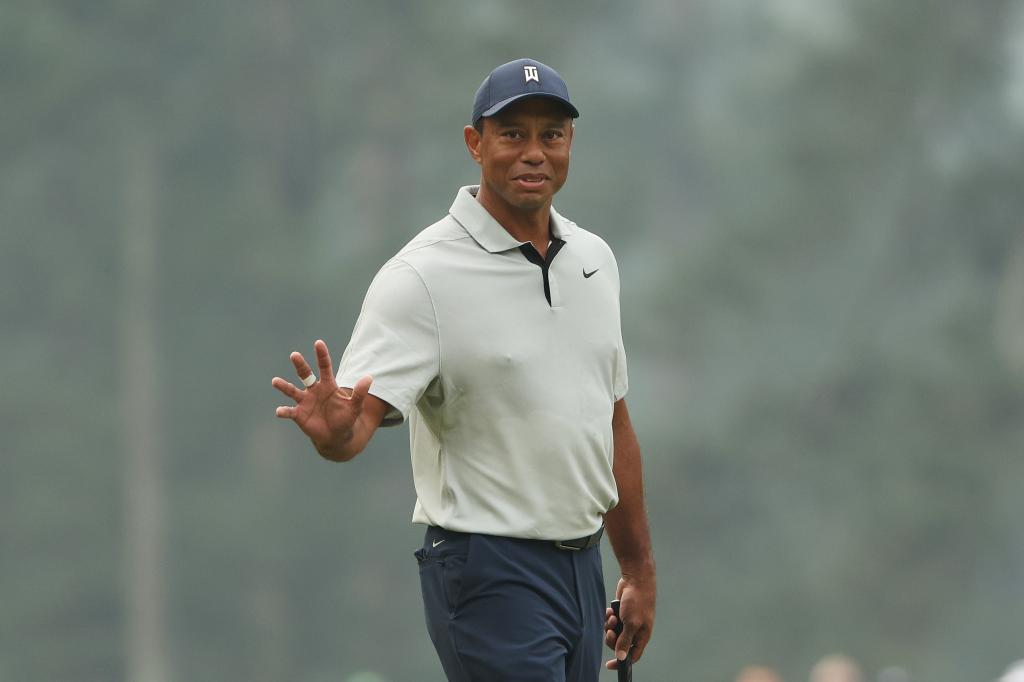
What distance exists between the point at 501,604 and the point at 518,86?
3.56 feet

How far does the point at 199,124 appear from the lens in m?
25.6

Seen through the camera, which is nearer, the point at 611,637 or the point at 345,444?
the point at 345,444

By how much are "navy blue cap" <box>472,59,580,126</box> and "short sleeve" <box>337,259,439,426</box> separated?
15.7 inches

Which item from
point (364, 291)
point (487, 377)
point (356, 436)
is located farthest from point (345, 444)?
point (364, 291)

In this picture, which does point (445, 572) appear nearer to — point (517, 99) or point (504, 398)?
point (504, 398)

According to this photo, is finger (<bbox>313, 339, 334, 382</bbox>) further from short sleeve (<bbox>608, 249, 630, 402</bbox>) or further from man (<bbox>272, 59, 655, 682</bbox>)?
short sleeve (<bbox>608, 249, 630, 402</bbox>)

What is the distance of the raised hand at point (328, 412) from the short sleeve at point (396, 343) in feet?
0.37

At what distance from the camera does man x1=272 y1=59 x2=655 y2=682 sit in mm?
4055

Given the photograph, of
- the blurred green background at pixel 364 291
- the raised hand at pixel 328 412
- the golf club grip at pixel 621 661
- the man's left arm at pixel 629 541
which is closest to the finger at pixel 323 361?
the raised hand at pixel 328 412

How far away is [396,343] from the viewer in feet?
13.1

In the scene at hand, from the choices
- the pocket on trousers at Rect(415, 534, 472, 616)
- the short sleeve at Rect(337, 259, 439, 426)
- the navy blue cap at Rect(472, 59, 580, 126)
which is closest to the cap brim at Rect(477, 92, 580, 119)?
the navy blue cap at Rect(472, 59, 580, 126)

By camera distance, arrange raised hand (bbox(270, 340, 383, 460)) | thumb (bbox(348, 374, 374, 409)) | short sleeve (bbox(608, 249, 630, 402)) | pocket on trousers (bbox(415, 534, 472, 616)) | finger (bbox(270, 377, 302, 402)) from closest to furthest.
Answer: finger (bbox(270, 377, 302, 402)), raised hand (bbox(270, 340, 383, 460)), thumb (bbox(348, 374, 374, 409)), pocket on trousers (bbox(415, 534, 472, 616)), short sleeve (bbox(608, 249, 630, 402))

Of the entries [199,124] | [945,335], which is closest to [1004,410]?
[945,335]

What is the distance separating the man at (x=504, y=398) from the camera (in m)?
4.05
